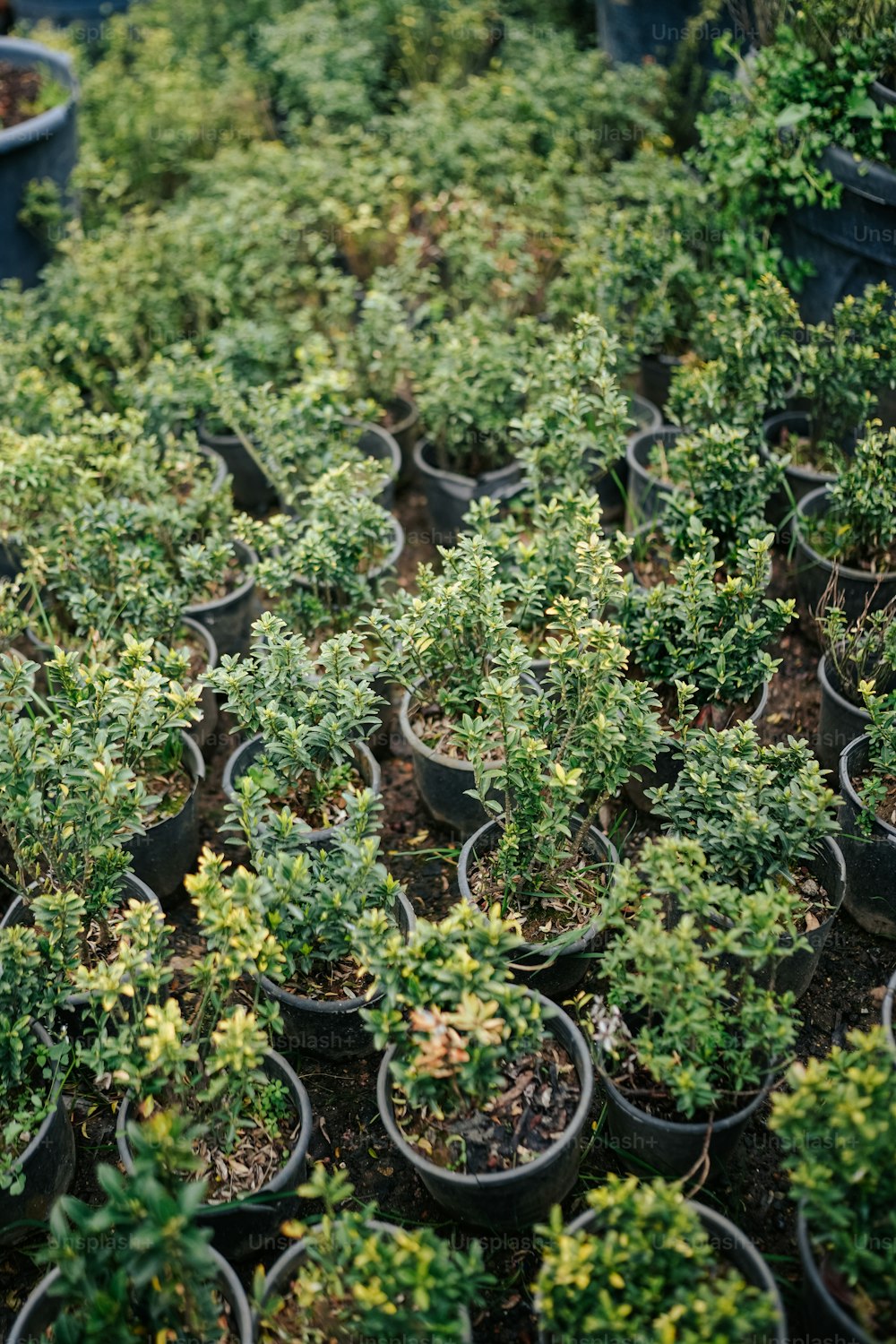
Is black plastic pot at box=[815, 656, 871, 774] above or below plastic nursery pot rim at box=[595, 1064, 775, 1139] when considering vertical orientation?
above

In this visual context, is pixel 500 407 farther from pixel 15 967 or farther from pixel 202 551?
pixel 15 967

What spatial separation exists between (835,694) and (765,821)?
1.06 m

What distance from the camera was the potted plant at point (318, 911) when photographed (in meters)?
3.15

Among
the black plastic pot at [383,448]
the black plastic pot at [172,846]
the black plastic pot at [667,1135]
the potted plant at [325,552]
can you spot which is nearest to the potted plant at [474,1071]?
the black plastic pot at [667,1135]

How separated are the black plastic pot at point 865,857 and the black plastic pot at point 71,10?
10.6 meters

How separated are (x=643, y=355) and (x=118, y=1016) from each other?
4.42m

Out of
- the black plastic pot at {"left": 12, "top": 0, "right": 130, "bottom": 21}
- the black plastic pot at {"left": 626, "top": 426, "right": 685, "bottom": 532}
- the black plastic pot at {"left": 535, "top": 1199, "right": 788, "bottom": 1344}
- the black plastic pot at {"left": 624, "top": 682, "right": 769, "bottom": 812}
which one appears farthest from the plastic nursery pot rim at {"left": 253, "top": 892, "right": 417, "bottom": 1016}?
the black plastic pot at {"left": 12, "top": 0, "right": 130, "bottom": 21}

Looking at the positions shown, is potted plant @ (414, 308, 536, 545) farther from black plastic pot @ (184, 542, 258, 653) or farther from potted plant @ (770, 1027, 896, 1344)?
potted plant @ (770, 1027, 896, 1344)

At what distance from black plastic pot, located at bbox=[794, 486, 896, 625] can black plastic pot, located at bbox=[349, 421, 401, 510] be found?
191cm

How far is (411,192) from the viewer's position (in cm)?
719

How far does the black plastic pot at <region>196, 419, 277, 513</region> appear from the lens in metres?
5.75

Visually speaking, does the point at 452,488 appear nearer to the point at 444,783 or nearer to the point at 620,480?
the point at 620,480

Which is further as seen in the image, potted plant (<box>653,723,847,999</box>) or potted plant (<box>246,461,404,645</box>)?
potted plant (<box>246,461,404,645</box>)

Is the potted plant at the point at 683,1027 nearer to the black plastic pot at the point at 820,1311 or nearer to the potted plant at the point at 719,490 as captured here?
the black plastic pot at the point at 820,1311
